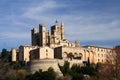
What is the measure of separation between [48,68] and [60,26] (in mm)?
19705

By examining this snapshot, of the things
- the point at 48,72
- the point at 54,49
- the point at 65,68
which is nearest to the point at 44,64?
the point at 65,68

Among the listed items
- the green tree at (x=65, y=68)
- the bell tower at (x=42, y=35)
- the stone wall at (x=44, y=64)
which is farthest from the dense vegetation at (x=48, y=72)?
the bell tower at (x=42, y=35)

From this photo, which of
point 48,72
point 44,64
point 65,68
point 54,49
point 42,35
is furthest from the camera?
point 42,35

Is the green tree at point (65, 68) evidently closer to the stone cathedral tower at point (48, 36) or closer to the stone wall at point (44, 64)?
the stone wall at point (44, 64)

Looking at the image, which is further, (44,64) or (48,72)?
(44,64)

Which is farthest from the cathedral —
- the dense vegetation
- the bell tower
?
the dense vegetation

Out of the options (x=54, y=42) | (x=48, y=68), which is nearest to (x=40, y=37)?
(x=54, y=42)

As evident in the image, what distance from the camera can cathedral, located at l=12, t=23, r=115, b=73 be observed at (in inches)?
2958

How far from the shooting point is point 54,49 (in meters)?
77.8

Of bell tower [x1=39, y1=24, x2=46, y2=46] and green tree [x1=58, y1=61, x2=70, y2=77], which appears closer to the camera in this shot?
green tree [x1=58, y1=61, x2=70, y2=77]

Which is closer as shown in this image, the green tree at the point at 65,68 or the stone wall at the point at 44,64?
the green tree at the point at 65,68

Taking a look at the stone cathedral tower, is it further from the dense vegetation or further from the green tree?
→ the green tree

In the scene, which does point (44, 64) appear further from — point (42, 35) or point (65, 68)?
point (42, 35)

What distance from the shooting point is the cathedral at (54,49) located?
7512 centimetres
